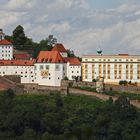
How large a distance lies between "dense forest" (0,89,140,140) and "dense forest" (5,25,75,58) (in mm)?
21370

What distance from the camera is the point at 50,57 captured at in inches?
4013

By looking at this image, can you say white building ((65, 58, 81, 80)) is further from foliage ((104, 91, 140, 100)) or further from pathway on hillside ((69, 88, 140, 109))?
foliage ((104, 91, 140, 100))

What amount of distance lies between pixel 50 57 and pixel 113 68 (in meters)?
6.21

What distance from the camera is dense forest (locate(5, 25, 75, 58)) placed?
115950 millimetres

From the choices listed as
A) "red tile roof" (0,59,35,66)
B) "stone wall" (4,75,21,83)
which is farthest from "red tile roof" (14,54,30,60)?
"stone wall" (4,75,21,83)

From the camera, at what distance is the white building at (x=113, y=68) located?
10106cm

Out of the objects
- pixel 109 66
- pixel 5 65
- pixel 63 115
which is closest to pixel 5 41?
pixel 5 65

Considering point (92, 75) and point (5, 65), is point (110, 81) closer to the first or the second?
point (92, 75)

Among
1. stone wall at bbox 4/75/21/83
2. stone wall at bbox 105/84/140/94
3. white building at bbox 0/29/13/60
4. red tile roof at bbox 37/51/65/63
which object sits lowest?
stone wall at bbox 105/84/140/94

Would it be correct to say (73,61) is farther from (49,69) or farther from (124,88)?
(124,88)

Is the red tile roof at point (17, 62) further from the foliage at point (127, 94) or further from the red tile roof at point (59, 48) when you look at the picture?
the foliage at point (127, 94)

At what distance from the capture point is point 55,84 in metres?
100

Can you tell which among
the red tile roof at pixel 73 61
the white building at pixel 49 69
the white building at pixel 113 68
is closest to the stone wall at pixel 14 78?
the white building at pixel 49 69

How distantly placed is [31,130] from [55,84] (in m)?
12.1
